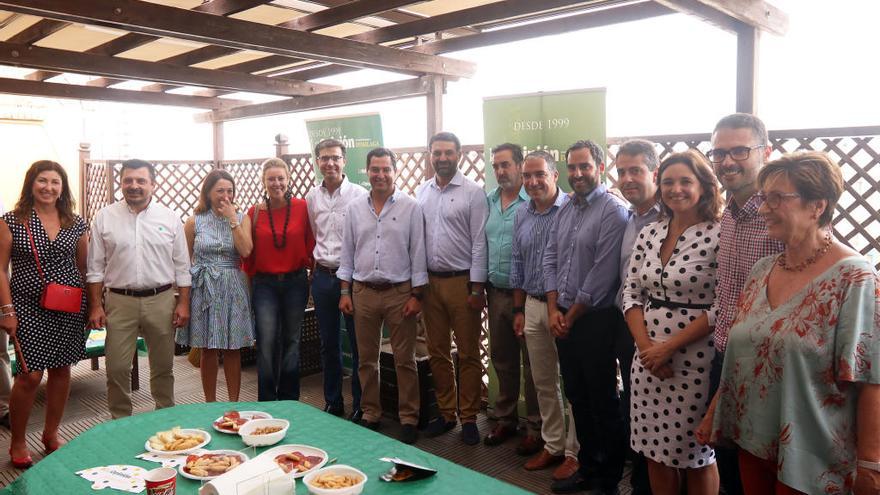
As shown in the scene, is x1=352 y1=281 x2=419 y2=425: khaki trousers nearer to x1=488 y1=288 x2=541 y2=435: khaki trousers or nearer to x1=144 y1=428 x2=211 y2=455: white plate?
x1=488 y1=288 x2=541 y2=435: khaki trousers

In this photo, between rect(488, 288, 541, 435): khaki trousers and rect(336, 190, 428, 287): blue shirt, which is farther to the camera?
rect(336, 190, 428, 287): blue shirt

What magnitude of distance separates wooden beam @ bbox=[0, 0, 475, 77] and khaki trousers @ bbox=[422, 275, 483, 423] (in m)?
1.67

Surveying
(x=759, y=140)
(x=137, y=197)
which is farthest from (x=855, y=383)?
(x=137, y=197)

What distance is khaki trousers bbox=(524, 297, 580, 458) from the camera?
308cm

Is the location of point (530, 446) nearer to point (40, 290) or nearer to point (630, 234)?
point (630, 234)

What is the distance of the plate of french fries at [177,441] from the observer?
1887mm

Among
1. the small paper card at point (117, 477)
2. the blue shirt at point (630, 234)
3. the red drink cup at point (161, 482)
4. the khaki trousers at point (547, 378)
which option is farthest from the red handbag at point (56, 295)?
the blue shirt at point (630, 234)

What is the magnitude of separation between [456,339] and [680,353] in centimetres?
168

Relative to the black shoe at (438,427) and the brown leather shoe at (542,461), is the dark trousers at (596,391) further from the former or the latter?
the black shoe at (438,427)

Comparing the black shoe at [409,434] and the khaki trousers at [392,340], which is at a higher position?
the khaki trousers at [392,340]

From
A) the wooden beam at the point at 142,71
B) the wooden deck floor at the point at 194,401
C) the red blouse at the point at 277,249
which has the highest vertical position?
the wooden beam at the point at 142,71

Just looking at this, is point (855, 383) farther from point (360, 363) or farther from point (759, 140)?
point (360, 363)

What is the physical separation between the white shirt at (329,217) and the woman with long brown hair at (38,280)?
4.28ft

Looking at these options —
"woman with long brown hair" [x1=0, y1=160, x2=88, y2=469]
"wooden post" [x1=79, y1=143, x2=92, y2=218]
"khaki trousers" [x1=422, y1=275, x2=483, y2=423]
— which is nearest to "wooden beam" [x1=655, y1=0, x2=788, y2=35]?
"khaki trousers" [x1=422, y1=275, x2=483, y2=423]
